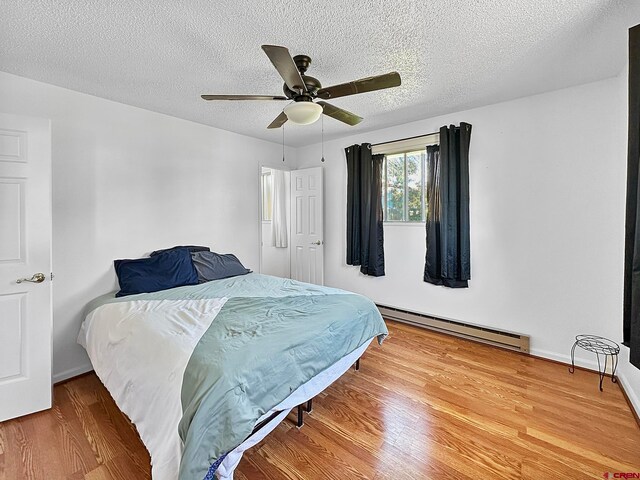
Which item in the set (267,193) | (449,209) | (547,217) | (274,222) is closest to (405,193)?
(449,209)

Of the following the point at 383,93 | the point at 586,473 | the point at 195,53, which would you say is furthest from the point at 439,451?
the point at 195,53

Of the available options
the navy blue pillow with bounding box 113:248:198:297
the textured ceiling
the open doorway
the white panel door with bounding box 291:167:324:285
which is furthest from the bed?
the open doorway

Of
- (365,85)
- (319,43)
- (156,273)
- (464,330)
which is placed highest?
(319,43)

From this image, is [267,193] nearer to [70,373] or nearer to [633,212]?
[70,373]

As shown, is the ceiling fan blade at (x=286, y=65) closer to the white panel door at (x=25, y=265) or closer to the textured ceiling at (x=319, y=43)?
the textured ceiling at (x=319, y=43)

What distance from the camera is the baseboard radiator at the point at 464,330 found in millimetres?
2916

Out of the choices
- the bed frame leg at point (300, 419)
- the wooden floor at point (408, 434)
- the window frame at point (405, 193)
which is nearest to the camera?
the wooden floor at point (408, 434)

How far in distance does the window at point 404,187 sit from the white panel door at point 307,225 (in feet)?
3.26

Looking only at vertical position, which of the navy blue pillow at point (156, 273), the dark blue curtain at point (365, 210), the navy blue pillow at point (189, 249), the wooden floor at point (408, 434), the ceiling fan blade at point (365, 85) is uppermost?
the ceiling fan blade at point (365, 85)

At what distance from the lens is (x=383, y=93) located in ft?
8.95

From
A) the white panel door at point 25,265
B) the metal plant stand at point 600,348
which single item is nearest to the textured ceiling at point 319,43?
the white panel door at point 25,265

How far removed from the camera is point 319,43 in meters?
1.93

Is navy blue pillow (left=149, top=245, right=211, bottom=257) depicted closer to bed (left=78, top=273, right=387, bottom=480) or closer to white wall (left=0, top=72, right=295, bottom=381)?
white wall (left=0, top=72, right=295, bottom=381)

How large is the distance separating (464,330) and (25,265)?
3929 mm
